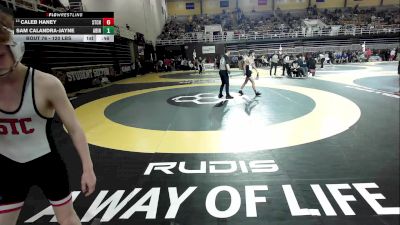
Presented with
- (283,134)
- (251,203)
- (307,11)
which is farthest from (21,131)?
(307,11)

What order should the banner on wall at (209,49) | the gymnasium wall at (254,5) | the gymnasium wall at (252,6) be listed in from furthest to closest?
the gymnasium wall at (252,6) → the gymnasium wall at (254,5) → the banner on wall at (209,49)

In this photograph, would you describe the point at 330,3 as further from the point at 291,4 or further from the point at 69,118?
the point at 69,118

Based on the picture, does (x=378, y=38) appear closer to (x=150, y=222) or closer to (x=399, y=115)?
(x=399, y=115)

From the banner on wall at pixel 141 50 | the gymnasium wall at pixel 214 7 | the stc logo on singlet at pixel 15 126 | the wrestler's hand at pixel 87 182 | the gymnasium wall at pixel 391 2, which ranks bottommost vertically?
the wrestler's hand at pixel 87 182

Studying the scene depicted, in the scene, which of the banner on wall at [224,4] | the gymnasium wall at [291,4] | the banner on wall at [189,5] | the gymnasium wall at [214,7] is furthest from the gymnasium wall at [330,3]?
the banner on wall at [189,5]

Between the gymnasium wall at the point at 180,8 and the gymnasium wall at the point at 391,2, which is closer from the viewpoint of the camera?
the gymnasium wall at the point at 391,2

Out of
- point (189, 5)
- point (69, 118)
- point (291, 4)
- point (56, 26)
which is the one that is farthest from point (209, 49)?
point (69, 118)

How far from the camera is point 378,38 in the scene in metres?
31.3

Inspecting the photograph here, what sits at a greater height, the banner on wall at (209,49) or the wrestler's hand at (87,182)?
the banner on wall at (209,49)

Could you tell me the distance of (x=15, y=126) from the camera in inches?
60.6

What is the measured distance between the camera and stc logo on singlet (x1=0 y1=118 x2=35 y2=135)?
1.52m

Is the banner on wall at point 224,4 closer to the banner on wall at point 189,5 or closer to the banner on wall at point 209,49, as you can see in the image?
the banner on wall at point 189,5

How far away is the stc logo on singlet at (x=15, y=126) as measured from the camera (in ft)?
4.99

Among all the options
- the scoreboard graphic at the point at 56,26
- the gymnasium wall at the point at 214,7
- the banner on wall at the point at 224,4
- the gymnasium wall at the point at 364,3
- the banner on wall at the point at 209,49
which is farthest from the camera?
the gymnasium wall at the point at 214,7
